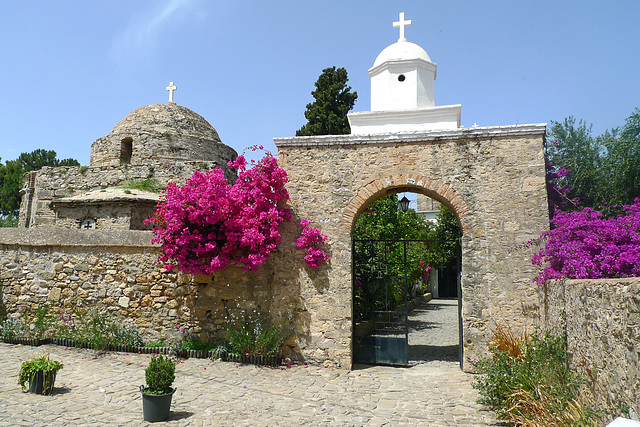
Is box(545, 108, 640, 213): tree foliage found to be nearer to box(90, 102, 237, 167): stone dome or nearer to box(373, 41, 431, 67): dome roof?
box(373, 41, 431, 67): dome roof

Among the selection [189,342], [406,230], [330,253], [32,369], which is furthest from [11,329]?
[406,230]

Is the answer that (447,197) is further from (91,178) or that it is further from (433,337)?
(91,178)

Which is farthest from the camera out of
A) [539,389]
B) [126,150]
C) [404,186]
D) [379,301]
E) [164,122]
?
[164,122]

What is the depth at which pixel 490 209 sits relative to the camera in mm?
7598

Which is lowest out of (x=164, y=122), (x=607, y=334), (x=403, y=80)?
(x=607, y=334)

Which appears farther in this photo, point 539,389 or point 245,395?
point 245,395

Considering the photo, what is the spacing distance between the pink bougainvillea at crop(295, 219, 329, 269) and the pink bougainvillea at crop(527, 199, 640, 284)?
368cm

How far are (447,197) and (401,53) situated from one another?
5091 mm

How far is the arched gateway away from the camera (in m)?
7.43

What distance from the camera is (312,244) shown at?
799 cm

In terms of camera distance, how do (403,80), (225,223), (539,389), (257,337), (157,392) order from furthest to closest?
(403,80)
(257,337)
(225,223)
(157,392)
(539,389)

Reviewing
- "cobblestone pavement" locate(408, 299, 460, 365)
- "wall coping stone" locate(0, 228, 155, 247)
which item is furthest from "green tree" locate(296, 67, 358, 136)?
"wall coping stone" locate(0, 228, 155, 247)

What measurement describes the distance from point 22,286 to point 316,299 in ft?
19.4

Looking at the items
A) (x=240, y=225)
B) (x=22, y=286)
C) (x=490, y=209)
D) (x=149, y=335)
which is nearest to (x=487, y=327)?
(x=490, y=209)
